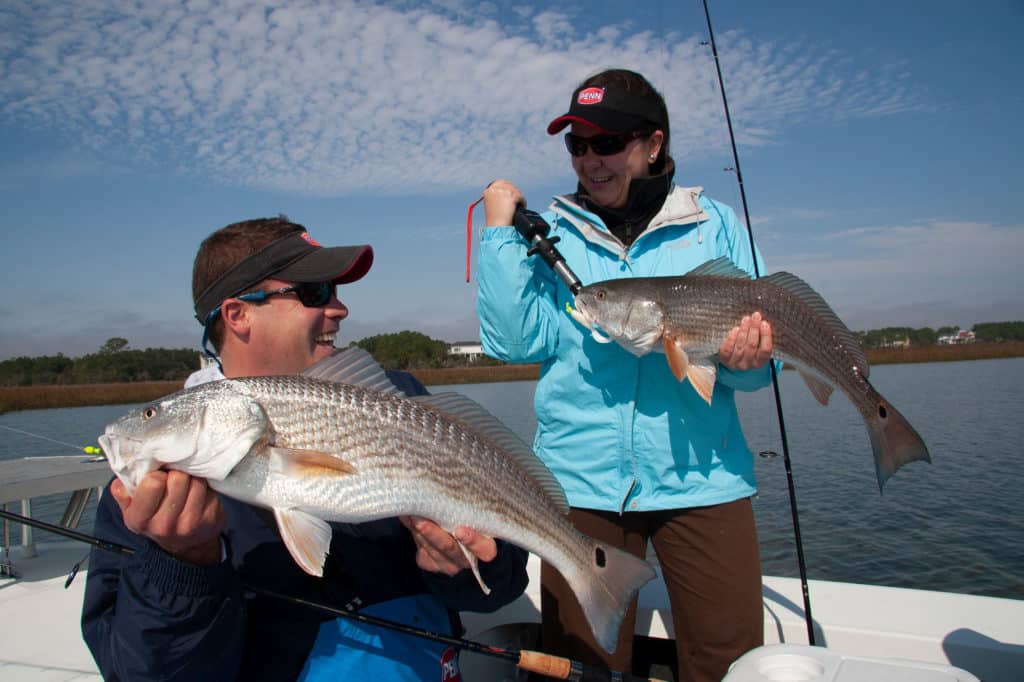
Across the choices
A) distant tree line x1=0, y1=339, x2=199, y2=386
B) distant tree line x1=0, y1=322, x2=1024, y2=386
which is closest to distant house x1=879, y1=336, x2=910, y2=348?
distant tree line x1=0, y1=322, x2=1024, y2=386

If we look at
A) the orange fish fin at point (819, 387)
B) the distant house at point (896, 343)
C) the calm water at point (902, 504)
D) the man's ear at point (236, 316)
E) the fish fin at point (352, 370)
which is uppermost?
the man's ear at point (236, 316)

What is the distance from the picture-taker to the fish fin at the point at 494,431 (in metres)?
2.35

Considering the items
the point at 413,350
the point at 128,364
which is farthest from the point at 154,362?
the point at 413,350

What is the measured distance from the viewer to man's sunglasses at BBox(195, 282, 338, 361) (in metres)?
2.56

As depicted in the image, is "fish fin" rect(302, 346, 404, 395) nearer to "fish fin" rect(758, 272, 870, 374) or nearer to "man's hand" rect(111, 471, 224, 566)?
"man's hand" rect(111, 471, 224, 566)

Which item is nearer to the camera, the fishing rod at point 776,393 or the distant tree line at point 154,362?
the fishing rod at point 776,393

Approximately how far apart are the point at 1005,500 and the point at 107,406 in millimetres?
45549

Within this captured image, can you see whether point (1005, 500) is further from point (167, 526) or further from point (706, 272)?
point (167, 526)

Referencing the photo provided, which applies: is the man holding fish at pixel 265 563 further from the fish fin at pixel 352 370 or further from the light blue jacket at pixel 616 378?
the light blue jacket at pixel 616 378

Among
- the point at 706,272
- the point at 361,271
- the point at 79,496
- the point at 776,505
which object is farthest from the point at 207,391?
the point at 776,505

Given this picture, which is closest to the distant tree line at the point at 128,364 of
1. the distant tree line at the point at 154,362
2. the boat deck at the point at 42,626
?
the distant tree line at the point at 154,362

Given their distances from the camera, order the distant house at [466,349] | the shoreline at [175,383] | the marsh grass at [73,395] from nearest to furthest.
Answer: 1. the marsh grass at [73,395]
2. the shoreline at [175,383]
3. the distant house at [466,349]

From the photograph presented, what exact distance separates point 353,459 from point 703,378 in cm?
195

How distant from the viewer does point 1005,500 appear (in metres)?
12.0
